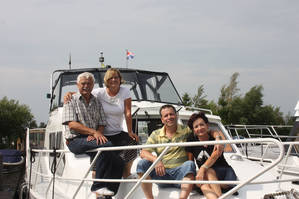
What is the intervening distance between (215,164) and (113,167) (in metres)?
1.21

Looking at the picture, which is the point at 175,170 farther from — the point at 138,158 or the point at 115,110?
the point at 138,158

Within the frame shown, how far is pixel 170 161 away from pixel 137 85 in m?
3.42

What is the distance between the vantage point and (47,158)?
6.32 m

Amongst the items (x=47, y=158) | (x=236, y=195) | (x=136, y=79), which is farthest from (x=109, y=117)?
(x=136, y=79)

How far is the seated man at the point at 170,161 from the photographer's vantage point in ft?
12.2

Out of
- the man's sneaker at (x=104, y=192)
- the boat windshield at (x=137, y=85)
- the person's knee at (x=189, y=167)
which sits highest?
the boat windshield at (x=137, y=85)

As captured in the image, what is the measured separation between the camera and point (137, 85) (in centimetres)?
721

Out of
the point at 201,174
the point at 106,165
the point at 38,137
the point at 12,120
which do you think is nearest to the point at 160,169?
the point at 201,174

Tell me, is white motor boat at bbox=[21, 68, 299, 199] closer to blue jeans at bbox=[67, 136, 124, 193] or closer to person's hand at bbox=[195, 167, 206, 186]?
blue jeans at bbox=[67, 136, 124, 193]

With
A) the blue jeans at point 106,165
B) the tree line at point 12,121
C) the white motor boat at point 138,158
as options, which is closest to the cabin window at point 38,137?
the white motor boat at point 138,158

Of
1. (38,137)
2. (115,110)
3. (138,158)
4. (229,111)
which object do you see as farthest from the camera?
(229,111)

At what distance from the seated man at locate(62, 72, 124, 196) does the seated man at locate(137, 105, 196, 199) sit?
382mm

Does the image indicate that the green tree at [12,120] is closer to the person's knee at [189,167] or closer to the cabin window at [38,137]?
the cabin window at [38,137]

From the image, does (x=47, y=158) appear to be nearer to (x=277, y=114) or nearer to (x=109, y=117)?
(x=109, y=117)
